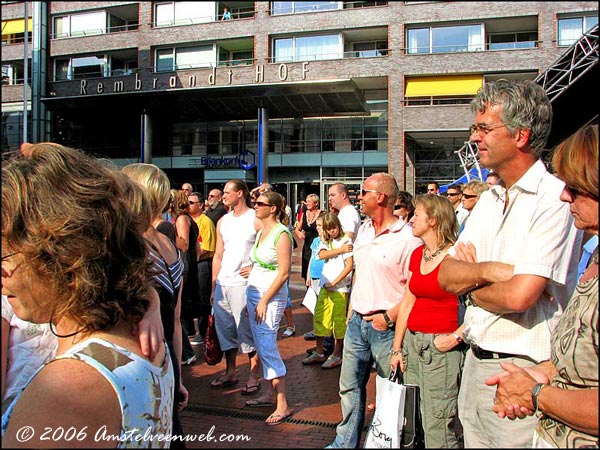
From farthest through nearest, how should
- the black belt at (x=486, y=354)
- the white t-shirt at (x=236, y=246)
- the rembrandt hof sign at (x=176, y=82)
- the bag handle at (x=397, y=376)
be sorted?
1. the rembrandt hof sign at (x=176, y=82)
2. the white t-shirt at (x=236, y=246)
3. the bag handle at (x=397, y=376)
4. the black belt at (x=486, y=354)

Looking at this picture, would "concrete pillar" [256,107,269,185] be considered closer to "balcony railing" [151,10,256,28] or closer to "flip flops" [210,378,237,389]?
"balcony railing" [151,10,256,28]

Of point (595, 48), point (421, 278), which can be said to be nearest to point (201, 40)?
point (595, 48)

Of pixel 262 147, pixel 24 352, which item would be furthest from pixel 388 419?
pixel 262 147

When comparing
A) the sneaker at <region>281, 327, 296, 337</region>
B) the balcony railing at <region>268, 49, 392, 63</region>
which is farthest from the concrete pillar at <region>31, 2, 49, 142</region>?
the sneaker at <region>281, 327, 296, 337</region>

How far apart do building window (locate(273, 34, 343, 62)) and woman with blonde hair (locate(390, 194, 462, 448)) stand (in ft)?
87.3

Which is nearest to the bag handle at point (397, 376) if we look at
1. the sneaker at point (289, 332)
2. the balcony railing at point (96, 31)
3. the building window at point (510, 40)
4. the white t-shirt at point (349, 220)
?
the white t-shirt at point (349, 220)

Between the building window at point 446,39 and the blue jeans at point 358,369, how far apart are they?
25966mm

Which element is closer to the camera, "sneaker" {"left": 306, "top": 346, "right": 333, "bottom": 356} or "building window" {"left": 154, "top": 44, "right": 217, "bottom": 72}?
"sneaker" {"left": 306, "top": 346, "right": 333, "bottom": 356}

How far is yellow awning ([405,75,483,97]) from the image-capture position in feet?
86.9

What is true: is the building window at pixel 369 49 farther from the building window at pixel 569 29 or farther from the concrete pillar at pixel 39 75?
the concrete pillar at pixel 39 75

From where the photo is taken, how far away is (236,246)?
5.59 m

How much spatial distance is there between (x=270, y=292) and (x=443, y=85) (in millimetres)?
24606

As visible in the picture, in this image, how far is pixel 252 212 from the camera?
574 cm

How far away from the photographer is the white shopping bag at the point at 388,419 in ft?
7.91
